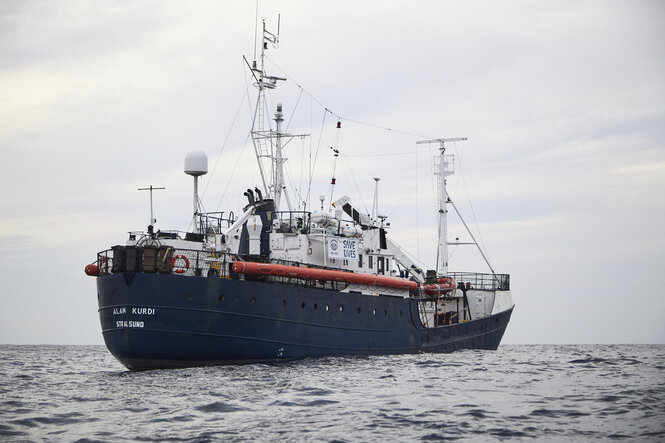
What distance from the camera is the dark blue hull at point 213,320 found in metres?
27.6

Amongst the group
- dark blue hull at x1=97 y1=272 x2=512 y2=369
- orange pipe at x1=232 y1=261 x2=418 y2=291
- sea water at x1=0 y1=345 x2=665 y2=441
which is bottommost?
sea water at x1=0 y1=345 x2=665 y2=441

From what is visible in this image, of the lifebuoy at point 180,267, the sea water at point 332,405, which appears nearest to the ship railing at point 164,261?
the lifebuoy at point 180,267

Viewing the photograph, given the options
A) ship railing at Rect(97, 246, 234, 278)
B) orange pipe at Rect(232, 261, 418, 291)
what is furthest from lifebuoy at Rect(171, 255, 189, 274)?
orange pipe at Rect(232, 261, 418, 291)

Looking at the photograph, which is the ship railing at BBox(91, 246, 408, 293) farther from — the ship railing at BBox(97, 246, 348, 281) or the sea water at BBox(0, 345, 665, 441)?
the sea water at BBox(0, 345, 665, 441)

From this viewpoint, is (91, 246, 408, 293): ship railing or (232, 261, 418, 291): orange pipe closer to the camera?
(91, 246, 408, 293): ship railing

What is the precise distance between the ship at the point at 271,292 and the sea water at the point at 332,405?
61.2 inches

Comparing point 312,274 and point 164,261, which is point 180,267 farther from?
point 312,274

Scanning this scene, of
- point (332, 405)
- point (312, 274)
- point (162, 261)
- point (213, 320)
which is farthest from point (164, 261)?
point (332, 405)

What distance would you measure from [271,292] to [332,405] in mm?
12132

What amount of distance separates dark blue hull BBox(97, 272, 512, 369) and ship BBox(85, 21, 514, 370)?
42mm

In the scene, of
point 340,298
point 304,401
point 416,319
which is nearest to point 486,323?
point 416,319

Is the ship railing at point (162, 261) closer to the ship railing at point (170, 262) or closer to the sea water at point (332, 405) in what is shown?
the ship railing at point (170, 262)

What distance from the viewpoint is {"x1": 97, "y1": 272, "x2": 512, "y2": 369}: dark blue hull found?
2764cm

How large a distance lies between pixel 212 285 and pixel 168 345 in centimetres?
291
